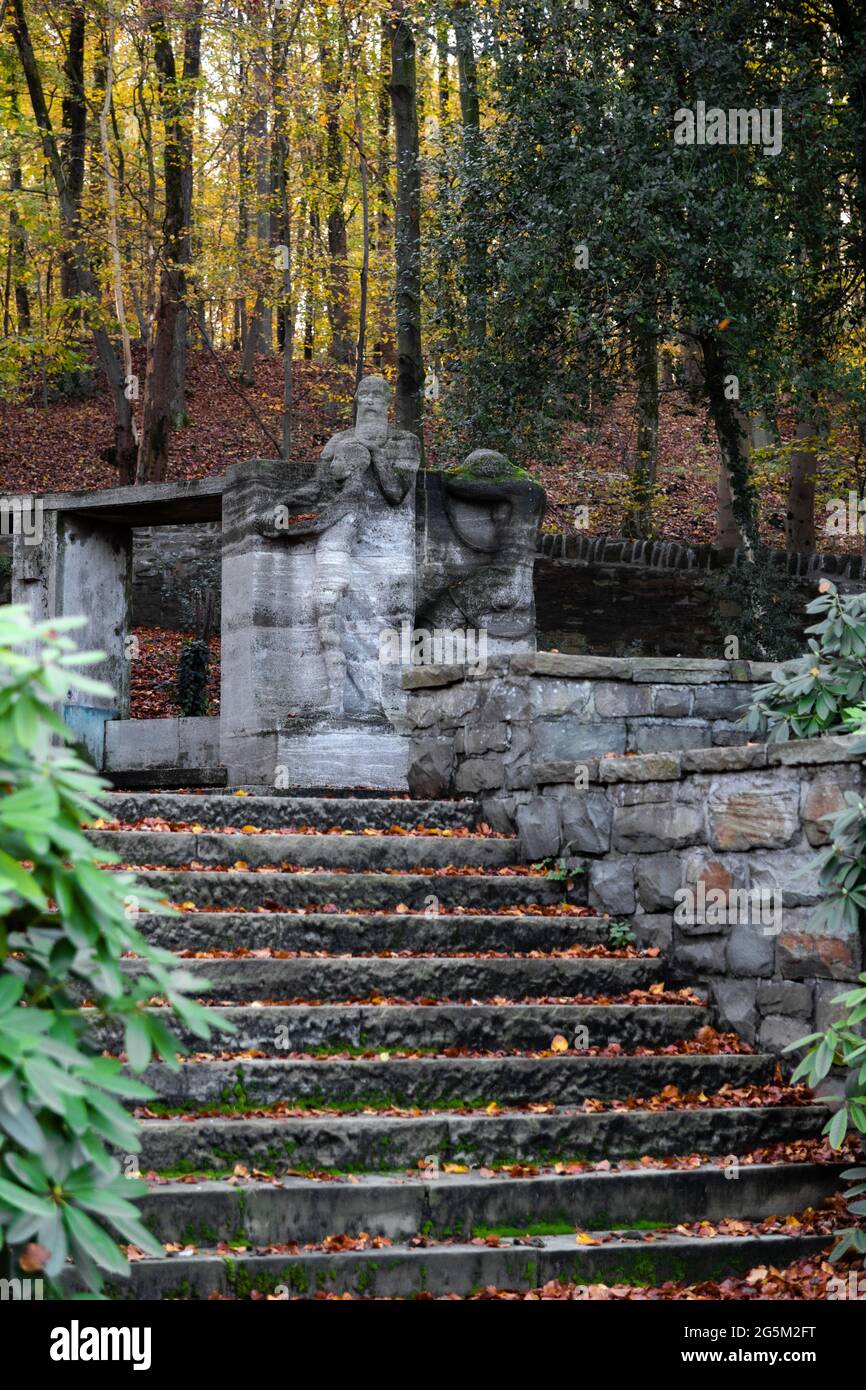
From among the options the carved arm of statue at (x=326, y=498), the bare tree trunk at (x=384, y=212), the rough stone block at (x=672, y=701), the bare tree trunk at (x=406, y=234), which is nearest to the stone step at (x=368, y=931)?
the rough stone block at (x=672, y=701)

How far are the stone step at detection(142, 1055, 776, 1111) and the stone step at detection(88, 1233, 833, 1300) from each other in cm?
67

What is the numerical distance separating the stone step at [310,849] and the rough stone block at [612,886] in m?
0.54

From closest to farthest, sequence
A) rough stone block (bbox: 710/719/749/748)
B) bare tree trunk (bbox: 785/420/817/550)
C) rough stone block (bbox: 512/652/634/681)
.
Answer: rough stone block (bbox: 512/652/634/681)
rough stone block (bbox: 710/719/749/748)
bare tree trunk (bbox: 785/420/817/550)

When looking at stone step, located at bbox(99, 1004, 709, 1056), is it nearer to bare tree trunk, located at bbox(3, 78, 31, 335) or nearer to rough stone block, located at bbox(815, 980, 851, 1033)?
rough stone block, located at bbox(815, 980, 851, 1033)

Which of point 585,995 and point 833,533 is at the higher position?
point 833,533

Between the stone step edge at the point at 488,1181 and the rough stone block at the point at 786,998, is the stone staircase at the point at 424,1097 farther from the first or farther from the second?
the rough stone block at the point at 786,998

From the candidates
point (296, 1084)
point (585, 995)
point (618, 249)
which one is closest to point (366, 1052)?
point (296, 1084)

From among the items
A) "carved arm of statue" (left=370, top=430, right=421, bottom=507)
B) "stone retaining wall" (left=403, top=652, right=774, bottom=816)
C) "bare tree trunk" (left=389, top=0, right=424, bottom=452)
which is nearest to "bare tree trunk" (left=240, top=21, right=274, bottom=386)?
"bare tree trunk" (left=389, top=0, right=424, bottom=452)

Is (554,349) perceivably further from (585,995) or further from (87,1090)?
(87,1090)

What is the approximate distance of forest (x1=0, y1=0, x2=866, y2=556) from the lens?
1273cm

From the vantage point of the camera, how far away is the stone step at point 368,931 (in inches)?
223

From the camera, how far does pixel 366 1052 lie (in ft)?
17.4

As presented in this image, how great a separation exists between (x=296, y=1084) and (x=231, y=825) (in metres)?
2.18

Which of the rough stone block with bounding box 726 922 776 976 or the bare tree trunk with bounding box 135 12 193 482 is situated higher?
the bare tree trunk with bounding box 135 12 193 482
